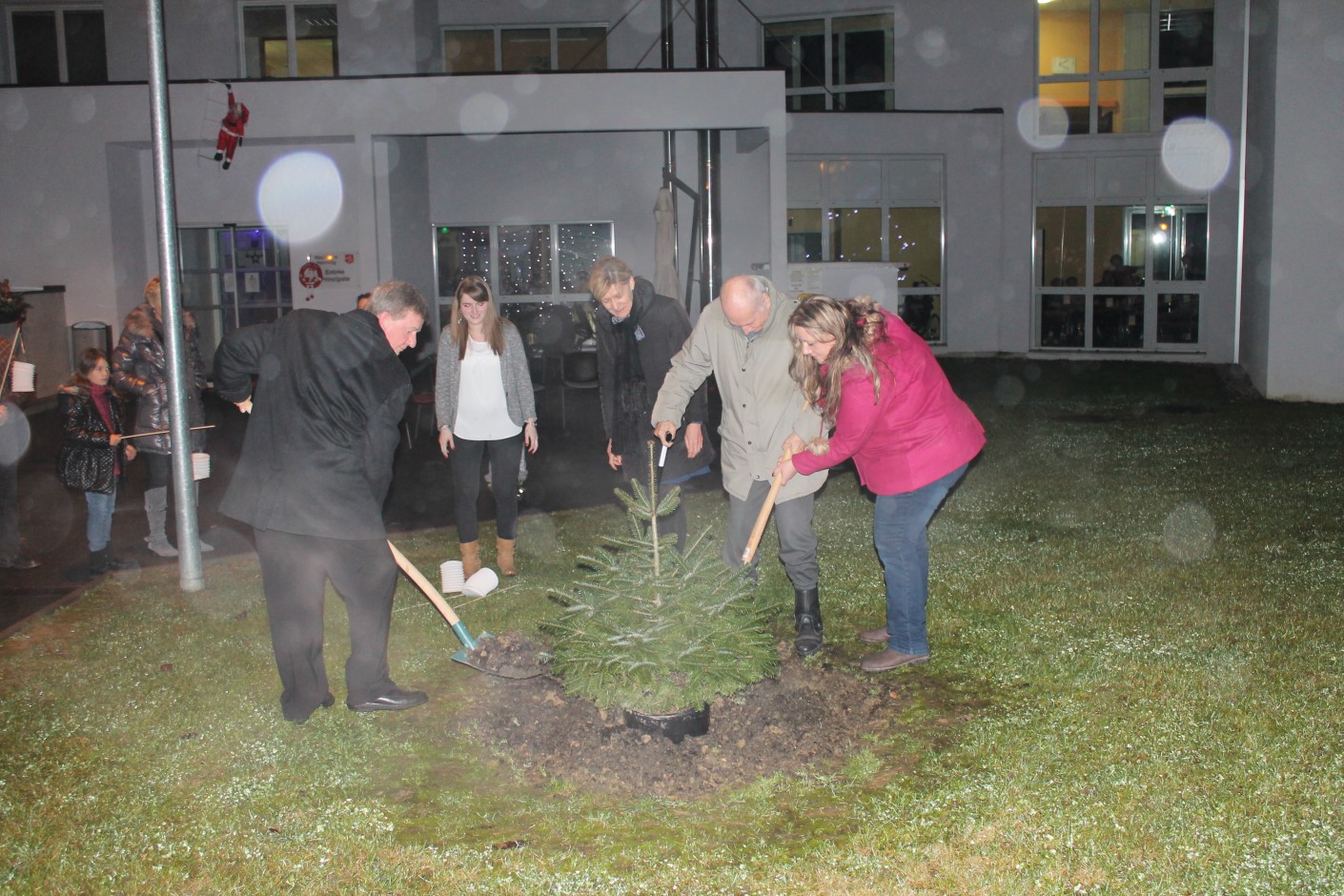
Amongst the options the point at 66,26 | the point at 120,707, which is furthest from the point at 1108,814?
the point at 66,26

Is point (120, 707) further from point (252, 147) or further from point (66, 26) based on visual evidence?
point (66, 26)

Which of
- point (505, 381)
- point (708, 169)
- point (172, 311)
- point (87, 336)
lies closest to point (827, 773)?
point (505, 381)

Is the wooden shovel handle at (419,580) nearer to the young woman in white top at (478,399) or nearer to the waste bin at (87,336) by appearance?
the young woman in white top at (478,399)

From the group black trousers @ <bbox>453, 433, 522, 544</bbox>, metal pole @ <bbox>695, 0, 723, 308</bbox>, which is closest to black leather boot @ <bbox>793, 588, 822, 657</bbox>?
black trousers @ <bbox>453, 433, 522, 544</bbox>

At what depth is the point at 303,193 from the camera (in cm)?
1911

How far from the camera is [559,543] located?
8422mm

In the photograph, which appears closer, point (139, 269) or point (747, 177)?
point (139, 269)

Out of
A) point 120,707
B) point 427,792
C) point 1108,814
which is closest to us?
point 1108,814

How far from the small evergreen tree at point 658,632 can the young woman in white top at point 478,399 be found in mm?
2295

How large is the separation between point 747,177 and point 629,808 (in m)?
17.6

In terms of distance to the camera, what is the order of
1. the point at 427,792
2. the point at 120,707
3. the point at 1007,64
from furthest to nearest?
the point at 1007,64, the point at 120,707, the point at 427,792

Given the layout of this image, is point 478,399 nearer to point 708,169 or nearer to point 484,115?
point 484,115

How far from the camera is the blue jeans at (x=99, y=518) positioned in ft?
25.5

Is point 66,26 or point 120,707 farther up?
point 66,26
